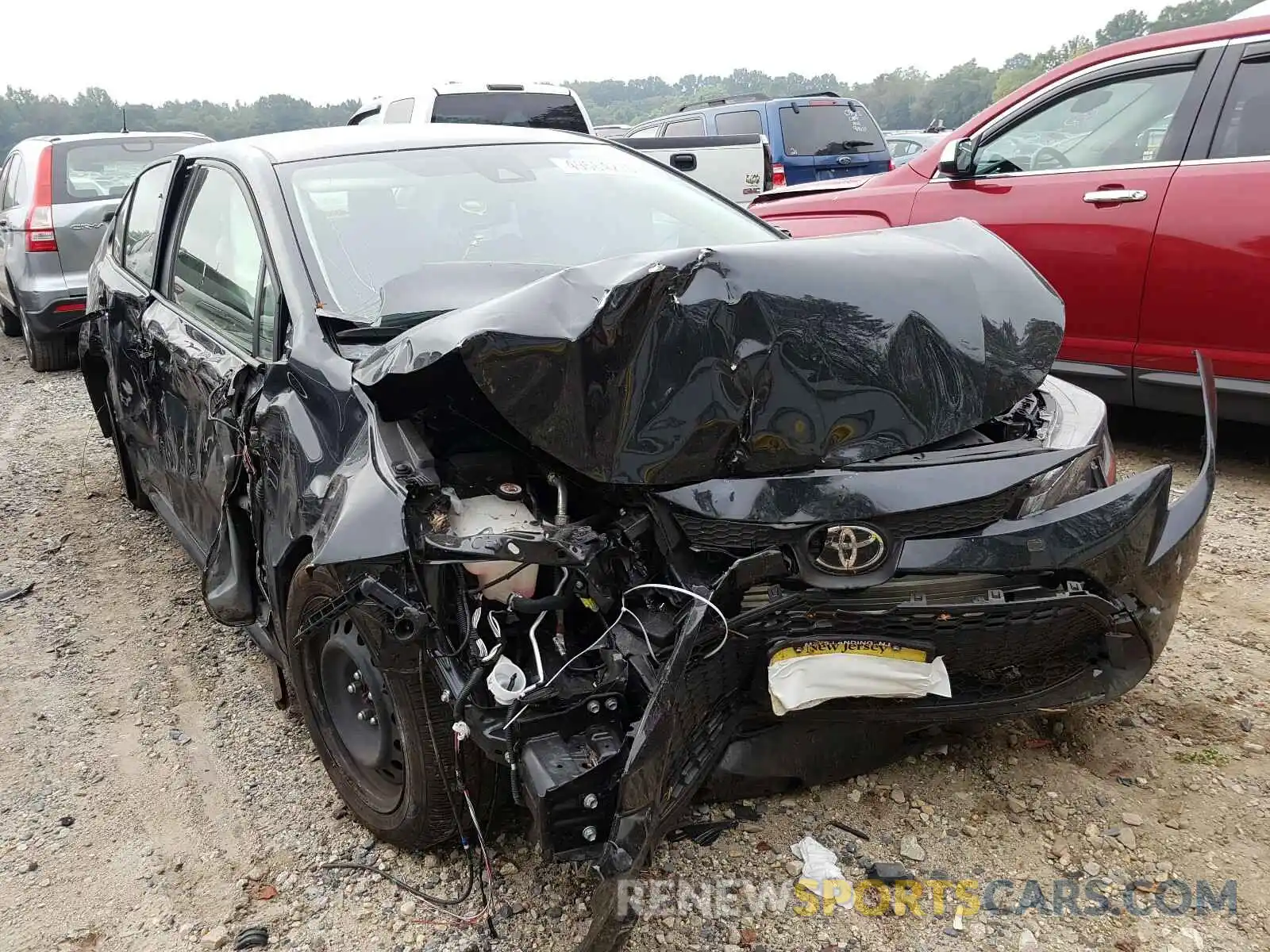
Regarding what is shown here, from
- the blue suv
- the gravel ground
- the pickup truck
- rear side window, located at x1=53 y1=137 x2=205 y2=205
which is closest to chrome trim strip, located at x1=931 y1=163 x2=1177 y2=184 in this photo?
the gravel ground

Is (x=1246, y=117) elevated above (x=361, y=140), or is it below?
above

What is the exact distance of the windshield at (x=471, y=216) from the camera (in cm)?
265

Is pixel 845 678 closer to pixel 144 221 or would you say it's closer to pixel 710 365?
pixel 710 365

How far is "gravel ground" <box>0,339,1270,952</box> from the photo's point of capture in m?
2.13

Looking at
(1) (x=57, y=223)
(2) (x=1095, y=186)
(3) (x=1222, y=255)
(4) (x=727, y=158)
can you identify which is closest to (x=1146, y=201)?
(2) (x=1095, y=186)

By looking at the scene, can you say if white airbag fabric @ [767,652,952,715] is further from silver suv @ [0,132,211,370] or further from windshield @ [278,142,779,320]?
silver suv @ [0,132,211,370]

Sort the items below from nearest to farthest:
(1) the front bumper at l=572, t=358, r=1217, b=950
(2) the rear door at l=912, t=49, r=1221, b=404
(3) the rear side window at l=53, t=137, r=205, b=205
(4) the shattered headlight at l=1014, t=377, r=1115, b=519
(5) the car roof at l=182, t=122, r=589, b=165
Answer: (1) the front bumper at l=572, t=358, r=1217, b=950 → (4) the shattered headlight at l=1014, t=377, r=1115, b=519 → (5) the car roof at l=182, t=122, r=589, b=165 → (2) the rear door at l=912, t=49, r=1221, b=404 → (3) the rear side window at l=53, t=137, r=205, b=205

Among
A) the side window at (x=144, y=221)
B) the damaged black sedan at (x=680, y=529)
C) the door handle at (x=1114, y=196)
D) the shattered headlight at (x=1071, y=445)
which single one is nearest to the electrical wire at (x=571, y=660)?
the damaged black sedan at (x=680, y=529)

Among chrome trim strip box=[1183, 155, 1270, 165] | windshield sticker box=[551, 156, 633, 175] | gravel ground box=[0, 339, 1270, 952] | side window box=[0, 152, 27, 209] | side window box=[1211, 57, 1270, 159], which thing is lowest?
gravel ground box=[0, 339, 1270, 952]

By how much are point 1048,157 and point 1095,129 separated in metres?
0.23

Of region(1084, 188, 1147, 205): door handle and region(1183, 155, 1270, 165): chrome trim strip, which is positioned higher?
region(1183, 155, 1270, 165): chrome trim strip

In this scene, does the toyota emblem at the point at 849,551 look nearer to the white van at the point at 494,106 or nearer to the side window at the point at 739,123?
the white van at the point at 494,106

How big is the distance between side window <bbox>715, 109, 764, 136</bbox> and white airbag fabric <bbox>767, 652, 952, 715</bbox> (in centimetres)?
997

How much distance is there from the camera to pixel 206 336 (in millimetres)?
3061
